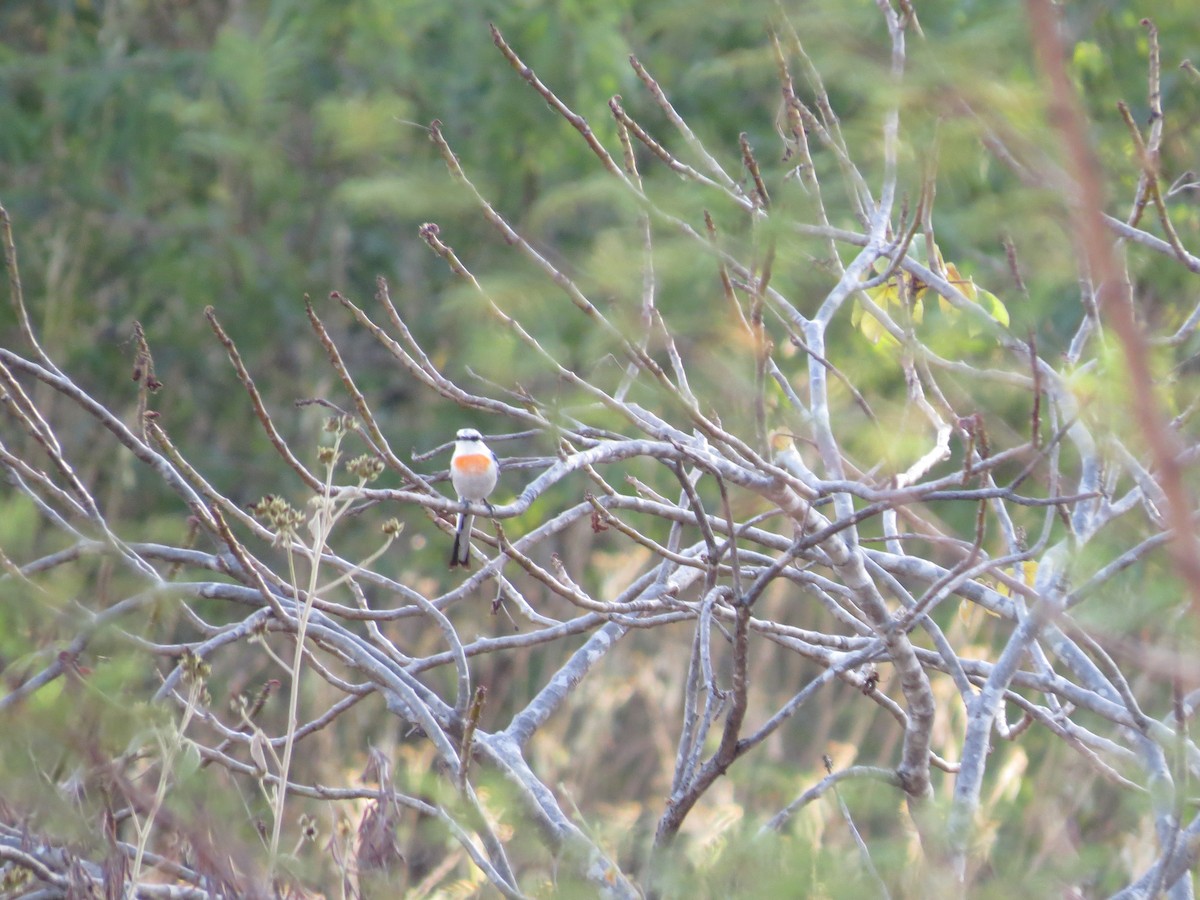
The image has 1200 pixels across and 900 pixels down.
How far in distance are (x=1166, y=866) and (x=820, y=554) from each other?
862 millimetres

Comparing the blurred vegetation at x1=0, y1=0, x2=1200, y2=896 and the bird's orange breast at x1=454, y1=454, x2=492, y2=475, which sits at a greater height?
the bird's orange breast at x1=454, y1=454, x2=492, y2=475

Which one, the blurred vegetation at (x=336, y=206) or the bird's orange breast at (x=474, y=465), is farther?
the blurred vegetation at (x=336, y=206)

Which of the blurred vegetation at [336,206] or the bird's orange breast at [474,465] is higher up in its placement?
the bird's orange breast at [474,465]

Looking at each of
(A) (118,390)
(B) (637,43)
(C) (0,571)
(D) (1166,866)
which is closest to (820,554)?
(D) (1166,866)

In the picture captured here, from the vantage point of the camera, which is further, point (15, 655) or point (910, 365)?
point (910, 365)

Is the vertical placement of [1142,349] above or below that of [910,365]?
above

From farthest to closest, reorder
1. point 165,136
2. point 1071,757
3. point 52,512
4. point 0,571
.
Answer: point 165,136 → point 1071,757 → point 0,571 → point 52,512

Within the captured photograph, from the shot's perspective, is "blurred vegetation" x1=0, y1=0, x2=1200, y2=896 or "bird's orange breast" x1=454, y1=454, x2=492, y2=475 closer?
"bird's orange breast" x1=454, y1=454, x2=492, y2=475

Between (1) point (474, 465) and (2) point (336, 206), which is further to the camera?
(2) point (336, 206)

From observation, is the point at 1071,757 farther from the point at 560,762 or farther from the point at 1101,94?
the point at 1101,94

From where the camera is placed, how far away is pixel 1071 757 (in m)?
6.39

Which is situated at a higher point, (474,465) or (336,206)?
(474,465)

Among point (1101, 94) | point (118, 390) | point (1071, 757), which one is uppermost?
point (1101, 94)

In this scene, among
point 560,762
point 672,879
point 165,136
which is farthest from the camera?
point 165,136
